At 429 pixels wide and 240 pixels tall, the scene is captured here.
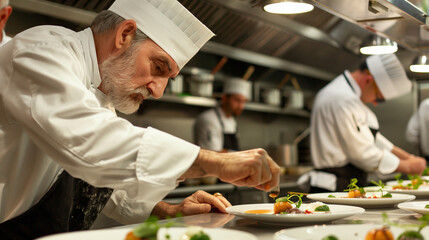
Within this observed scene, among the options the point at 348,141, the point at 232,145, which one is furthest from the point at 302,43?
the point at 348,141

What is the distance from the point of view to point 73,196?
5.40 ft

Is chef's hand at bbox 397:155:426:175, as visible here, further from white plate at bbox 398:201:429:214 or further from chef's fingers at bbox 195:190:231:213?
chef's fingers at bbox 195:190:231:213

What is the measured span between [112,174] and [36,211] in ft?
1.43

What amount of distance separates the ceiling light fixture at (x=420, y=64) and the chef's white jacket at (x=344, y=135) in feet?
2.00

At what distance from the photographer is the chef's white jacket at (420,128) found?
6.26m

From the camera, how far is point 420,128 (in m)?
Answer: 6.40

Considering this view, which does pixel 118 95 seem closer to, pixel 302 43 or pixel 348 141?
pixel 348 141

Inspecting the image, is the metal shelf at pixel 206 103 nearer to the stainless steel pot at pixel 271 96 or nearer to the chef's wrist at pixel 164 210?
the stainless steel pot at pixel 271 96

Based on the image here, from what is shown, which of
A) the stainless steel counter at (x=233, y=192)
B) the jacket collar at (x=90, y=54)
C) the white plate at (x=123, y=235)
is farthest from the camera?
the stainless steel counter at (x=233, y=192)

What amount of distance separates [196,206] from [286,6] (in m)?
0.87

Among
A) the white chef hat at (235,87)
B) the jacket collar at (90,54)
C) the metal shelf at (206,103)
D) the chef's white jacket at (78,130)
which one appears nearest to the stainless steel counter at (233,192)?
the metal shelf at (206,103)

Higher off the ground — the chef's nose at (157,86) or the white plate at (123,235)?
the chef's nose at (157,86)

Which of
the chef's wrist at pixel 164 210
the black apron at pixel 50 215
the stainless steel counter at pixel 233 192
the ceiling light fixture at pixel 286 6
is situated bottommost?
the stainless steel counter at pixel 233 192

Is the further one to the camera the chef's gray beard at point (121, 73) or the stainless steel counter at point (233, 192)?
the stainless steel counter at point (233, 192)
